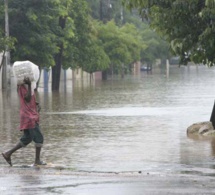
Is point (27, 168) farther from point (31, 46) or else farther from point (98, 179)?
point (31, 46)

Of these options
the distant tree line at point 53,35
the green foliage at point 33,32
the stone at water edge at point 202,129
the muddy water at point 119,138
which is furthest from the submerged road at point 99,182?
the green foliage at point 33,32

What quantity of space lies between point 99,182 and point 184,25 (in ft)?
26.2

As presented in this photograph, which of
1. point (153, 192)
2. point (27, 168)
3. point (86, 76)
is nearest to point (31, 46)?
point (27, 168)

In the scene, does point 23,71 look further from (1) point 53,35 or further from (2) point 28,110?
(1) point 53,35

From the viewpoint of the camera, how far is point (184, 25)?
1825 centimetres

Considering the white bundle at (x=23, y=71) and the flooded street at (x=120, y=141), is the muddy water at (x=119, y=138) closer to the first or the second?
the flooded street at (x=120, y=141)

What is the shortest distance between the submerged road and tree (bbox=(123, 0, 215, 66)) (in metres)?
5.47

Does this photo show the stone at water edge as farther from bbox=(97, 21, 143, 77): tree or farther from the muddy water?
bbox=(97, 21, 143, 77): tree

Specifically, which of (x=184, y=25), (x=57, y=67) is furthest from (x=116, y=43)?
(x=184, y=25)

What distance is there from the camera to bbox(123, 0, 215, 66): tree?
57.0 feet

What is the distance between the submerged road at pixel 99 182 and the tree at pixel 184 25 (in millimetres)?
5474

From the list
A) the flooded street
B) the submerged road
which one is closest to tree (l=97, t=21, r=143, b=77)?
the flooded street

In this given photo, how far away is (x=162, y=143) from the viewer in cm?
1823

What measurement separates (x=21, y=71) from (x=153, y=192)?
4082 mm
